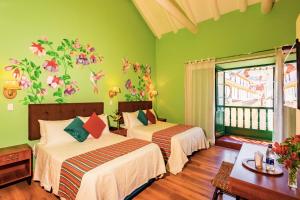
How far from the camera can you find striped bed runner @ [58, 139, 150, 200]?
5.71ft

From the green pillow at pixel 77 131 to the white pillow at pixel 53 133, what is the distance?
7 cm

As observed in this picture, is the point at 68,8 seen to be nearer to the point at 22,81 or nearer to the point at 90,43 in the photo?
the point at 90,43

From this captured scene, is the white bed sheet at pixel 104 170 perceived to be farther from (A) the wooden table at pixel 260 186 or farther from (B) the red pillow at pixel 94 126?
(A) the wooden table at pixel 260 186

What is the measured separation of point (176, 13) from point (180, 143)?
2.82 metres

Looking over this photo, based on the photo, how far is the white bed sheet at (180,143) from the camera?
2.91m

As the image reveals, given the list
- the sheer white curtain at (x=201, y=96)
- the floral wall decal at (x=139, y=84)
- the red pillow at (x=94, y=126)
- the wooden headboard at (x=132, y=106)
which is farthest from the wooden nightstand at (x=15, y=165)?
the sheer white curtain at (x=201, y=96)

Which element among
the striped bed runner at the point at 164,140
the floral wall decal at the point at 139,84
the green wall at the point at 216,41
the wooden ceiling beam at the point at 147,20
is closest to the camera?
the striped bed runner at the point at 164,140

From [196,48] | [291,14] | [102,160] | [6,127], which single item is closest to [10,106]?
[6,127]

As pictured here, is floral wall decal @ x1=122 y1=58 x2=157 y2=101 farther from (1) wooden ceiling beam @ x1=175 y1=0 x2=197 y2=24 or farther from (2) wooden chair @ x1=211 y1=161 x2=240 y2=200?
(2) wooden chair @ x1=211 y1=161 x2=240 y2=200

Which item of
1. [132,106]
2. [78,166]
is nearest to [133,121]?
[132,106]

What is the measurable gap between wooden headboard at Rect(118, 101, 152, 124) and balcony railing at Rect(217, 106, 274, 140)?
2.12 m

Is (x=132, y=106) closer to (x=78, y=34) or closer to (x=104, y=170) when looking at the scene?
(x=78, y=34)

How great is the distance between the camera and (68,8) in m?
3.23

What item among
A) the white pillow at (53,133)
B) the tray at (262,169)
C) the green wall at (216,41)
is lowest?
the tray at (262,169)
